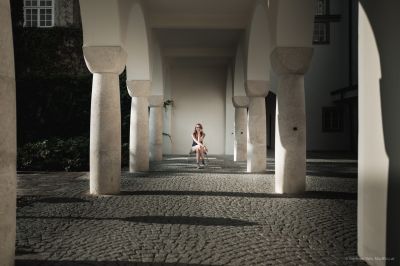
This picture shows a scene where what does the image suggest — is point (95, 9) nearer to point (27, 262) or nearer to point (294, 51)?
point (294, 51)

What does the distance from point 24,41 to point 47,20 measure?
12.1 ft

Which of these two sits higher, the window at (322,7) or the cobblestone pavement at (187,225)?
the window at (322,7)

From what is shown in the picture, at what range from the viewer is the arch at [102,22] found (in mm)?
7523

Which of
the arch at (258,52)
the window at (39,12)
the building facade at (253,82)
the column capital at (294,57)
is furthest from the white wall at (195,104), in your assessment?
the column capital at (294,57)

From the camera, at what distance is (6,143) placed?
11.2 ft

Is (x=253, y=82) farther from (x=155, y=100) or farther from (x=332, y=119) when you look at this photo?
(x=332, y=119)

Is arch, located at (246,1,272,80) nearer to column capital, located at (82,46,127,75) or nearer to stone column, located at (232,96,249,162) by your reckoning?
stone column, located at (232,96,249,162)

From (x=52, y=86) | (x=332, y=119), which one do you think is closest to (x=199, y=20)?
(x=52, y=86)

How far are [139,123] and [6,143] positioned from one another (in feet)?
28.4

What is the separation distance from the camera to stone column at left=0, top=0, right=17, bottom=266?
332 cm

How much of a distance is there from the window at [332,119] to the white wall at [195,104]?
18.9 feet


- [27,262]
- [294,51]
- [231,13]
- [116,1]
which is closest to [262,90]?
[231,13]

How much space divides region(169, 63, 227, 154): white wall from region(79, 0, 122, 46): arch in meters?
16.8

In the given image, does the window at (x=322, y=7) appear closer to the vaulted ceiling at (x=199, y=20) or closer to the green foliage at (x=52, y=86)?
the vaulted ceiling at (x=199, y=20)
